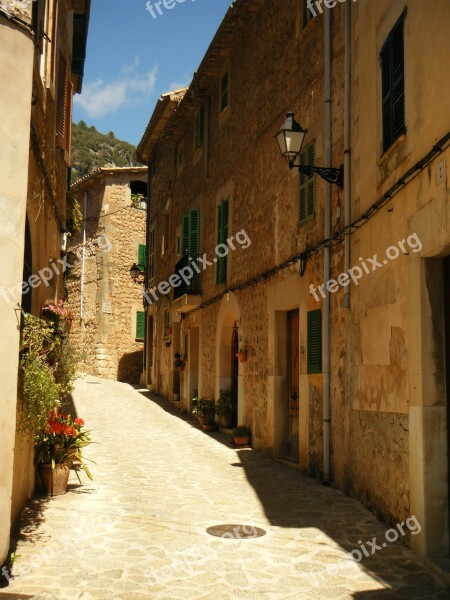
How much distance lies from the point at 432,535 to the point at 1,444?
3.52 m

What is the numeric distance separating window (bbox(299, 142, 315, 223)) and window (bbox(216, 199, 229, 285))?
4.24 m

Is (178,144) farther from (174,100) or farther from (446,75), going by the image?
(446,75)

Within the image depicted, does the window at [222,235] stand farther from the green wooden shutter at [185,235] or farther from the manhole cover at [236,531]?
the manhole cover at [236,531]

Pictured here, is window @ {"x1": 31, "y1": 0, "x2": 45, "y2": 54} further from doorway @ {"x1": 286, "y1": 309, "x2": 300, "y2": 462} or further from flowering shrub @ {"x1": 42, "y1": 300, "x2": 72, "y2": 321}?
doorway @ {"x1": 286, "y1": 309, "x2": 300, "y2": 462}

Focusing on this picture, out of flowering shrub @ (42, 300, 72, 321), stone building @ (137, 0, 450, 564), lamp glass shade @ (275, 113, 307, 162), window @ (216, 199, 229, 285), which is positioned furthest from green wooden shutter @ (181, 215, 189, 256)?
flowering shrub @ (42, 300, 72, 321)

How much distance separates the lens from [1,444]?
481 cm

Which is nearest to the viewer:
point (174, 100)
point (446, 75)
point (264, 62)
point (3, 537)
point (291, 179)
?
point (3, 537)

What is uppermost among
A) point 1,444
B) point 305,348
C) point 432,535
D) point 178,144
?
point 178,144

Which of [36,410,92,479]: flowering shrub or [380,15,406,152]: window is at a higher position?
[380,15,406,152]: window

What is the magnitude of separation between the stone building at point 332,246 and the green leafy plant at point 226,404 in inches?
16.6

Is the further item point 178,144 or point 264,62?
point 178,144

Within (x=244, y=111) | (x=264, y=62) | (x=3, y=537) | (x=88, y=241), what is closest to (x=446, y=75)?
(x=3, y=537)

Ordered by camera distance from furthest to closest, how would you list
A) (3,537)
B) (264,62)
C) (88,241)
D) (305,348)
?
(88,241) → (264,62) → (305,348) → (3,537)

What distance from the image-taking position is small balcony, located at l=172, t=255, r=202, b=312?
15.9 meters
